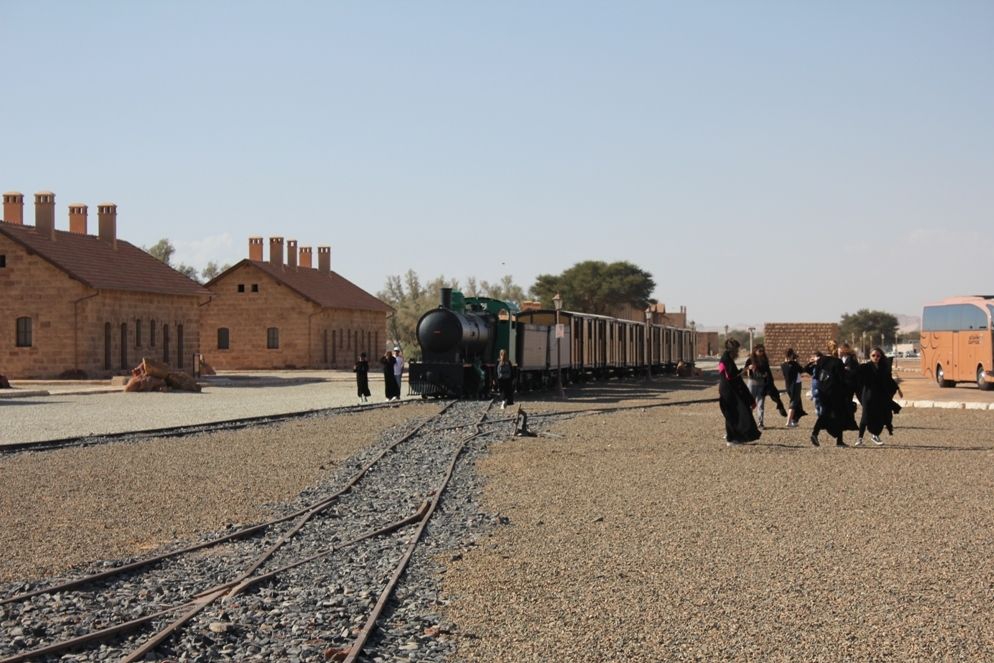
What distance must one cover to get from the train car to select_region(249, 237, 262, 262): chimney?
33649 millimetres

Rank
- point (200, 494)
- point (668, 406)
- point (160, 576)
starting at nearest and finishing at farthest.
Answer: point (160, 576), point (200, 494), point (668, 406)

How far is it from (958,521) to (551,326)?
2930 cm

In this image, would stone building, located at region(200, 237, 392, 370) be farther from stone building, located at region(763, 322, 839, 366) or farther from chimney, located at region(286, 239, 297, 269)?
stone building, located at region(763, 322, 839, 366)

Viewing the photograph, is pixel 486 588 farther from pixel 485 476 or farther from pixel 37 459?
pixel 37 459

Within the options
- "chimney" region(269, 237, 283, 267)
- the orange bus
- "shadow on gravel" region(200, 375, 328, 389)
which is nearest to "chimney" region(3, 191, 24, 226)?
"shadow on gravel" region(200, 375, 328, 389)

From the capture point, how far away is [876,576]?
30.6 ft

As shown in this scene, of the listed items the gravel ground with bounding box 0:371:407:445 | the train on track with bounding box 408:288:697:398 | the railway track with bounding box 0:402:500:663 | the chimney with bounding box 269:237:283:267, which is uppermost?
the chimney with bounding box 269:237:283:267

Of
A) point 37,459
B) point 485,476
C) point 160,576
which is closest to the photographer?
point 160,576

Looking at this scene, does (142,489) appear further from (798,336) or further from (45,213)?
(798,336)

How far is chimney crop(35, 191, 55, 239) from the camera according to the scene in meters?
49.4

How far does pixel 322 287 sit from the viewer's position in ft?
229

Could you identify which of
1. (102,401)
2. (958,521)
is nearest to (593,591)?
(958,521)

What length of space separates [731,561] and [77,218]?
164 ft

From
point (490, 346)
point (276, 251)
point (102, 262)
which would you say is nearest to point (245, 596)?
point (490, 346)
